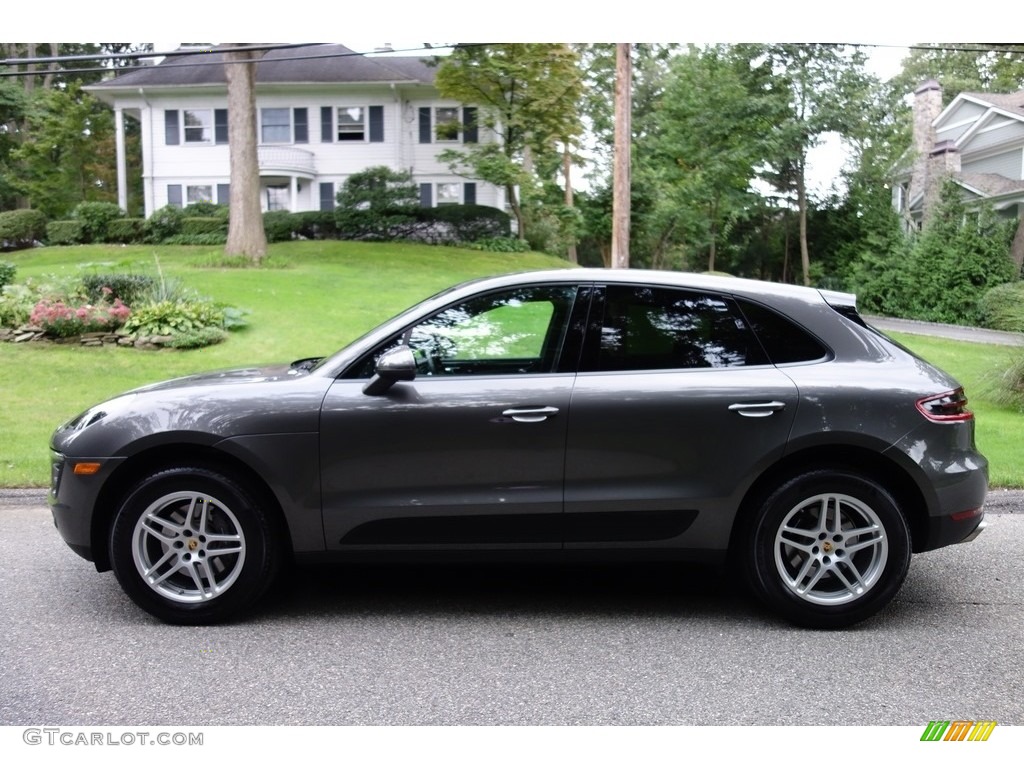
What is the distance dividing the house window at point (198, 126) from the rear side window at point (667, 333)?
3235 cm

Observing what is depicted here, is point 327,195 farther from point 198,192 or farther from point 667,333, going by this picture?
point 667,333

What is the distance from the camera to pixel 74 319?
42.3 ft

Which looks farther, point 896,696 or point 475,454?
point 475,454

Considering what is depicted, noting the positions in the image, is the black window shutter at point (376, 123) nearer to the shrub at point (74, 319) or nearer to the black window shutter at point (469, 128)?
the black window shutter at point (469, 128)

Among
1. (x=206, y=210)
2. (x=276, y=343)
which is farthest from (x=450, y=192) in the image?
(x=276, y=343)

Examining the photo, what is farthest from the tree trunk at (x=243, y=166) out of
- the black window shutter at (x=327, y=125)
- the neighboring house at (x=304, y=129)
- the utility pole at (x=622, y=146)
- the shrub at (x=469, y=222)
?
the black window shutter at (x=327, y=125)

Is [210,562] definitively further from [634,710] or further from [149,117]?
[149,117]

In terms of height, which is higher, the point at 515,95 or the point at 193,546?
the point at 515,95

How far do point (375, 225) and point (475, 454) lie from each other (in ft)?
85.9

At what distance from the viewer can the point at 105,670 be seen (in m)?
3.93

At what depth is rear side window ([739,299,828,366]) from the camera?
178 inches

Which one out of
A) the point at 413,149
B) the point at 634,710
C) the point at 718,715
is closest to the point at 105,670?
the point at 634,710

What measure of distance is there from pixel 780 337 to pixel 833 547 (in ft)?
3.47

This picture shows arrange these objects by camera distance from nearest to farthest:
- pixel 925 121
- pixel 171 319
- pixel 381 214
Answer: pixel 171 319, pixel 381 214, pixel 925 121
